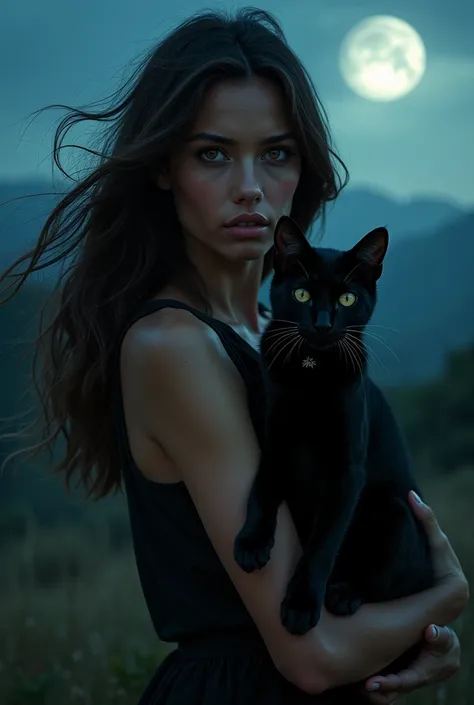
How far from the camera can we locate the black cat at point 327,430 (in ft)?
6.00

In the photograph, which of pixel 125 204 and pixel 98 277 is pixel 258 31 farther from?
pixel 98 277

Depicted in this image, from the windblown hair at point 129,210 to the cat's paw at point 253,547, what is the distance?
0.49m

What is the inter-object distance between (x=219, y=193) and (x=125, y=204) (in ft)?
0.93

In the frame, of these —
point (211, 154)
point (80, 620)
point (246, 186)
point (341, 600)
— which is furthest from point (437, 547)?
point (80, 620)

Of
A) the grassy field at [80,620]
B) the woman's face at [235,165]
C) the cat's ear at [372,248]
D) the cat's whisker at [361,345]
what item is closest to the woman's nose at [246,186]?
the woman's face at [235,165]

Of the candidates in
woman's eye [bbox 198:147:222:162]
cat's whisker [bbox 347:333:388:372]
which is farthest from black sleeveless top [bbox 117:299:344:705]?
woman's eye [bbox 198:147:222:162]

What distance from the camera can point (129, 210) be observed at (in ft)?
7.27

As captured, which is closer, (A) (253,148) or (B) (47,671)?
(A) (253,148)

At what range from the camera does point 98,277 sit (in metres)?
2.19

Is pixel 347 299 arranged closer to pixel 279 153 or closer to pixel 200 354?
pixel 200 354

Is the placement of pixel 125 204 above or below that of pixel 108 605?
above

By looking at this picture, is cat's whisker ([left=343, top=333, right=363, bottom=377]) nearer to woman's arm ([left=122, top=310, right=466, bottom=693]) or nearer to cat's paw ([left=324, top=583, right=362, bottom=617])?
woman's arm ([left=122, top=310, right=466, bottom=693])

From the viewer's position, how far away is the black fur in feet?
5.99

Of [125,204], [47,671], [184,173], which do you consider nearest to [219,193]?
[184,173]
